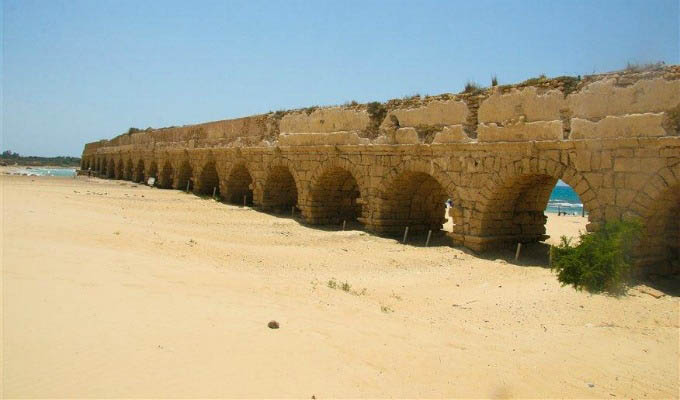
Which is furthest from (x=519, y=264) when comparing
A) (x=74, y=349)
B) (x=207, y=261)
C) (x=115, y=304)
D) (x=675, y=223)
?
(x=74, y=349)

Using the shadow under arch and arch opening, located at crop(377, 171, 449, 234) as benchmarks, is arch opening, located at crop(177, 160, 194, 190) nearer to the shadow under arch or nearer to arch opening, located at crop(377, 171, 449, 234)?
the shadow under arch

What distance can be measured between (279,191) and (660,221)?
1151 cm

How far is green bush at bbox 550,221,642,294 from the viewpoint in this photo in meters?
7.90

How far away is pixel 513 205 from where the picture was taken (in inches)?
435

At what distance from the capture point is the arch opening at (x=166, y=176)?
27188mm

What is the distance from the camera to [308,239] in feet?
41.3

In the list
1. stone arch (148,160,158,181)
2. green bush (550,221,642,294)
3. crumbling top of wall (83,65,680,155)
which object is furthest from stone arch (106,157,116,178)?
green bush (550,221,642,294)

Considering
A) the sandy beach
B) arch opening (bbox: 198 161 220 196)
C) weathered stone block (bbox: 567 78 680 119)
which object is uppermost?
weathered stone block (bbox: 567 78 680 119)

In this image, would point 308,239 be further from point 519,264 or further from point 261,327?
point 261,327

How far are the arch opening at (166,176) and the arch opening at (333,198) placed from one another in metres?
14.3

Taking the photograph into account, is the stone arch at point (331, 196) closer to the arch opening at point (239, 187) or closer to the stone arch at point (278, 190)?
the stone arch at point (278, 190)

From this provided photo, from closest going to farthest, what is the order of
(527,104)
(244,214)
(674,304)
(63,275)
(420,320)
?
(63,275) → (420,320) → (674,304) → (527,104) → (244,214)

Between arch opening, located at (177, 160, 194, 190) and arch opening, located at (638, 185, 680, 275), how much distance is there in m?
20.1

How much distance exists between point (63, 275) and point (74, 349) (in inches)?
78.6
